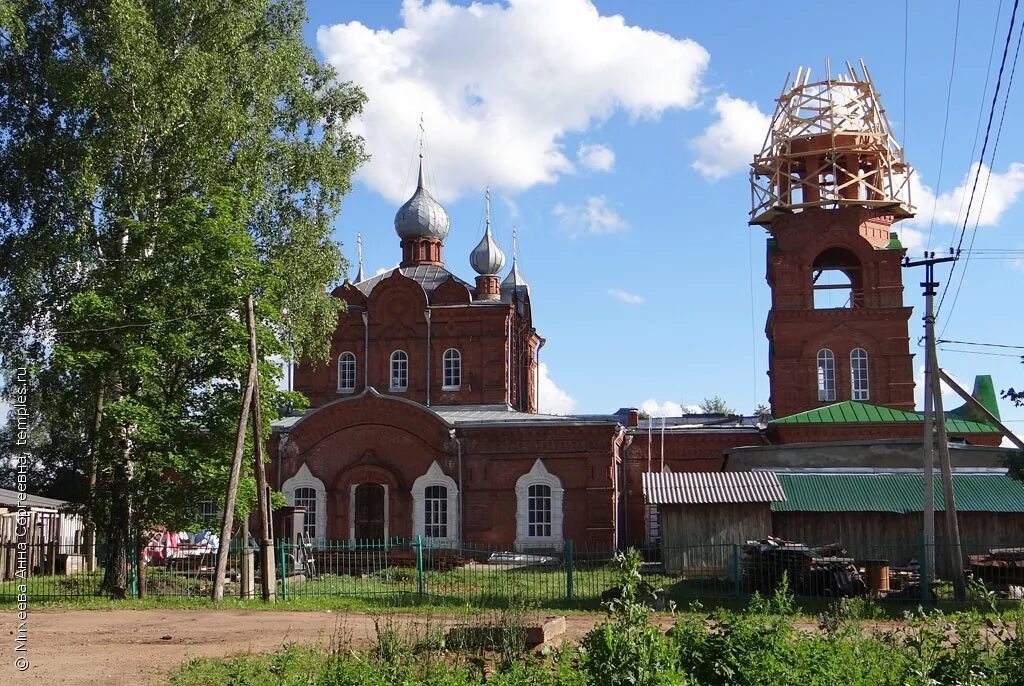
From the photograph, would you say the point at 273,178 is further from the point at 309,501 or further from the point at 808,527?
the point at 808,527

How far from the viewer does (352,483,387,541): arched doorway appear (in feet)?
90.2

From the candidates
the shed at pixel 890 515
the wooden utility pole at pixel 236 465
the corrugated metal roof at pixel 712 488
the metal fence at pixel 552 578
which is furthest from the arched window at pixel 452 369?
the wooden utility pole at pixel 236 465

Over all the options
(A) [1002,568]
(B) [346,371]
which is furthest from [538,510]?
(A) [1002,568]

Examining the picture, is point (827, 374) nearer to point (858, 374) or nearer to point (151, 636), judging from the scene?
point (858, 374)

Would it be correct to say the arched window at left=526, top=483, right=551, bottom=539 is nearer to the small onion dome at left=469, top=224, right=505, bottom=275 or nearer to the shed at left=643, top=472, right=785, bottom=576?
the shed at left=643, top=472, right=785, bottom=576

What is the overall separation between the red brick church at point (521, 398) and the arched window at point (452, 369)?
4cm

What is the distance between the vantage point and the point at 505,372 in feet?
104

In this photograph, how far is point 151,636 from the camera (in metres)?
12.3

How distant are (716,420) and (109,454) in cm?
2079

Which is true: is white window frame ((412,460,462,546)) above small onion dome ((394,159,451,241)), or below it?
below

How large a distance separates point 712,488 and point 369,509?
9.22m

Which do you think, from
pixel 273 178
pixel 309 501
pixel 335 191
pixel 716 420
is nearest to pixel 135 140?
pixel 273 178

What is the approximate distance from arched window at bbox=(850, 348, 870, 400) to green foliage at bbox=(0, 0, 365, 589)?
53.5 feet

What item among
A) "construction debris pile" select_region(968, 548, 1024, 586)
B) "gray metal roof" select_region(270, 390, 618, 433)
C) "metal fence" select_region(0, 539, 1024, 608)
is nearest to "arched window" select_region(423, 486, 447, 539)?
"gray metal roof" select_region(270, 390, 618, 433)
